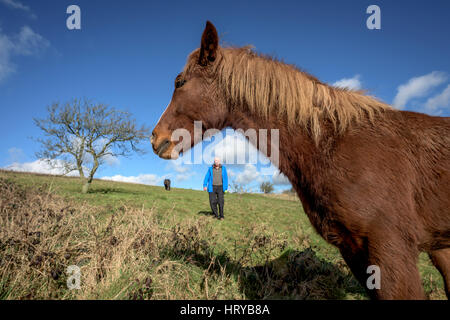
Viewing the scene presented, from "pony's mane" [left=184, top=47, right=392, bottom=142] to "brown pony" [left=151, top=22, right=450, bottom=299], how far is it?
0.01 metres

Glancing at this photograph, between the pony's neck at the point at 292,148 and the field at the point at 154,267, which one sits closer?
the pony's neck at the point at 292,148

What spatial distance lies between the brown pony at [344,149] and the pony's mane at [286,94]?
0.01 metres

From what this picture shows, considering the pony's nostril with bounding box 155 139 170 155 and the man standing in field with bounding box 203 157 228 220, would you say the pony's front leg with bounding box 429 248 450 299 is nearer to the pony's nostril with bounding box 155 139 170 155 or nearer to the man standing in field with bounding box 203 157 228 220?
Answer: the pony's nostril with bounding box 155 139 170 155

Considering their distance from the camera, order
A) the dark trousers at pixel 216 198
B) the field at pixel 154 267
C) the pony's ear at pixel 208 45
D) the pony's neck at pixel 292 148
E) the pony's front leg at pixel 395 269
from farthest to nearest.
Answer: the dark trousers at pixel 216 198 → the field at pixel 154 267 → the pony's ear at pixel 208 45 → the pony's neck at pixel 292 148 → the pony's front leg at pixel 395 269

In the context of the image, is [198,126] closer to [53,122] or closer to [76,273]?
[76,273]

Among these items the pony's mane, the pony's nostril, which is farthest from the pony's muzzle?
the pony's mane

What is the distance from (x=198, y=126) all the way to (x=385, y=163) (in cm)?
198

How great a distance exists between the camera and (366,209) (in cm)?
196

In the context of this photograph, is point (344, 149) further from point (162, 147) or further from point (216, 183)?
point (216, 183)

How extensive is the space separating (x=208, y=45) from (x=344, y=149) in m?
1.86

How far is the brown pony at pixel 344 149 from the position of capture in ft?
6.47

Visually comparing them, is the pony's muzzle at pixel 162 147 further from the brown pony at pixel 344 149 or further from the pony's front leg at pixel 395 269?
the pony's front leg at pixel 395 269

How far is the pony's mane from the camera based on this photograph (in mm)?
2362

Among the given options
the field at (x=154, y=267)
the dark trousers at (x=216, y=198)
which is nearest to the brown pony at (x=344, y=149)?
the field at (x=154, y=267)
